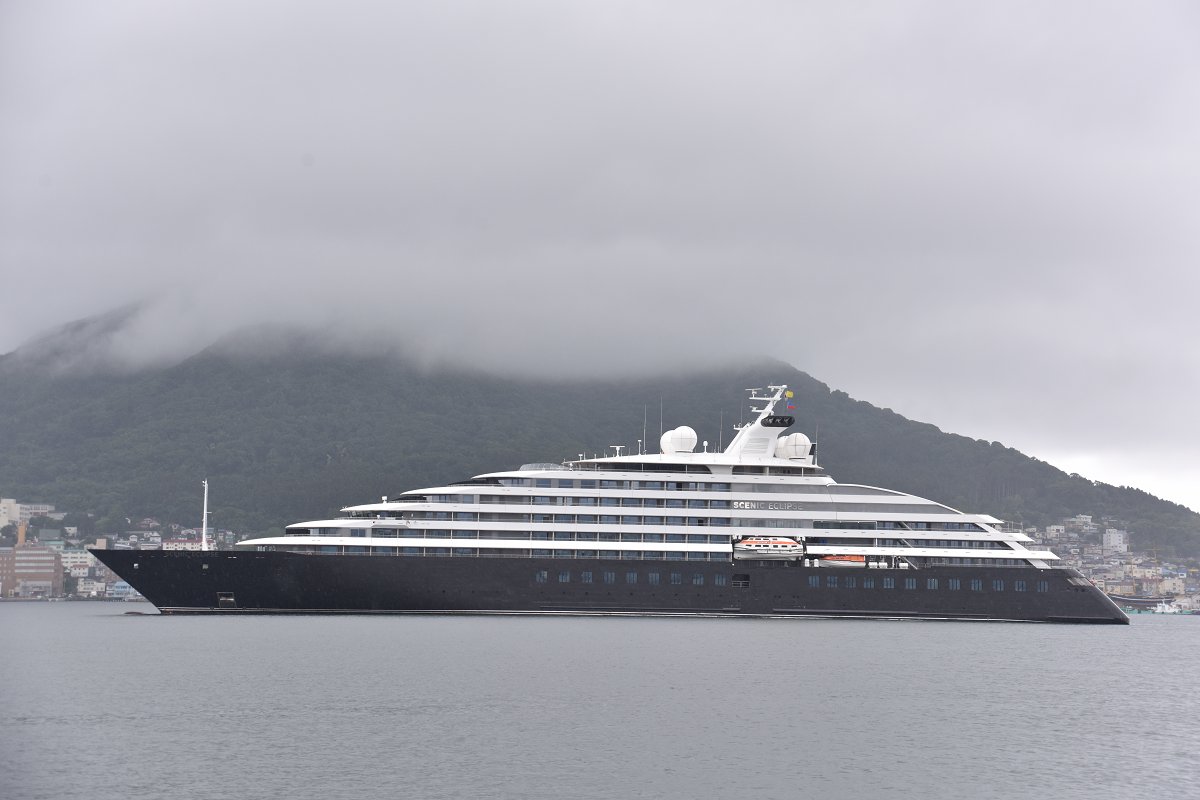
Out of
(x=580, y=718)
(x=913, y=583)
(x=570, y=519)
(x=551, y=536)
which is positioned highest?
(x=570, y=519)

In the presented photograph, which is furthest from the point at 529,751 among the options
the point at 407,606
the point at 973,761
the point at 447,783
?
the point at 407,606

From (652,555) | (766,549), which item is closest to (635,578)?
(652,555)

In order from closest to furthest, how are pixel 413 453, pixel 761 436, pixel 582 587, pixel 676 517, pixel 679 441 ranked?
pixel 582 587 < pixel 676 517 < pixel 761 436 < pixel 679 441 < pixel 413 453

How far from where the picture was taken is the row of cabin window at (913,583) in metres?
79.0

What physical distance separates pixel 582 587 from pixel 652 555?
4.24 metres

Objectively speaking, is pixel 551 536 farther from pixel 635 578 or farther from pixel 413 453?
pixel 413 453

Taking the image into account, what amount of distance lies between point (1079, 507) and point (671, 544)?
13386cm

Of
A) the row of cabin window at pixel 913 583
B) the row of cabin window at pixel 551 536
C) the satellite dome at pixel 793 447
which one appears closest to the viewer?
the row of cabin window at pixel 551 536

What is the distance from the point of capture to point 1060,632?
82.3 m

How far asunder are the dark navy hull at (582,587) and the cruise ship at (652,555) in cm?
8

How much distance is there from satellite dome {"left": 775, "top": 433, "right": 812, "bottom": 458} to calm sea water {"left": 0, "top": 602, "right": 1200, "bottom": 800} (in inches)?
679

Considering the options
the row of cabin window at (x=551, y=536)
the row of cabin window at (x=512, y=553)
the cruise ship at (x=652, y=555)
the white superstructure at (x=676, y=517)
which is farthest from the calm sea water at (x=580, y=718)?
the white superstructure at (x=676, y=517)

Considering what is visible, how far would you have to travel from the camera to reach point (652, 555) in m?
78.3

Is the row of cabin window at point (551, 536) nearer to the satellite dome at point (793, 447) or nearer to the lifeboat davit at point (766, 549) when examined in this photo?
the lifeboat davit at point (766, 549)
